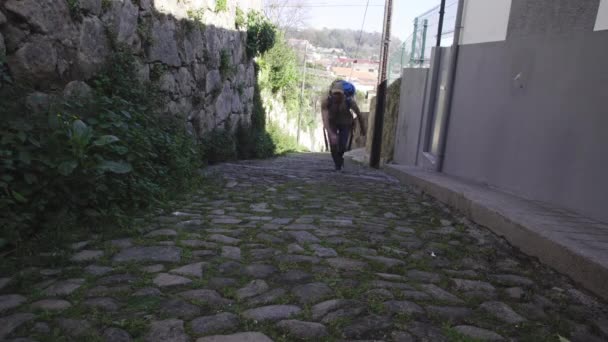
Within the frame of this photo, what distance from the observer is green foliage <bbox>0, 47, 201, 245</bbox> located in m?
3.19

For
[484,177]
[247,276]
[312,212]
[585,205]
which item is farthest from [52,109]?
[484,177]

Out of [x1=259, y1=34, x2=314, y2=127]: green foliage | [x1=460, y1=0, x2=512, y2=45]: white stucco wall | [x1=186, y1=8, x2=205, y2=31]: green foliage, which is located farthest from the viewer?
[x1=259, y1=34, x2=314, y2=127]: green foliage

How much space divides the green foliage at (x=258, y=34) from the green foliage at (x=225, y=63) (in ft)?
6.69

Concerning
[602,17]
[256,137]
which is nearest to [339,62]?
[256,137]

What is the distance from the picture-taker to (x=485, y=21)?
254 inches

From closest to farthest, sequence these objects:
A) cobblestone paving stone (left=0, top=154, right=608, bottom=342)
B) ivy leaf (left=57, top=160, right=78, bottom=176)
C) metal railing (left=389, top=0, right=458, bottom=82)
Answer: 1. cobblestone paving stone (left=0, top=154, right=608, bottom=342)
2. ivy leaf (left=57, top=160, right=78, bottom=176)
3. metal railing (left=389, top=0, right=458, bottom=82)

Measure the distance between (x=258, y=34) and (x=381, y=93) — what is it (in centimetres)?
361

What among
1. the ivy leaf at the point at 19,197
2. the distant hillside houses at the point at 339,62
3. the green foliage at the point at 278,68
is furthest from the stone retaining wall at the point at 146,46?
the distant hillside houses at the point at 339,62

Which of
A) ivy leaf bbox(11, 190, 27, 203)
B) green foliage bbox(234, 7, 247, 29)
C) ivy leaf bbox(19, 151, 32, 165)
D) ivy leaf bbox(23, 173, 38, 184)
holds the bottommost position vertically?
ivy leaf bbox(11, 190, 27, 203)

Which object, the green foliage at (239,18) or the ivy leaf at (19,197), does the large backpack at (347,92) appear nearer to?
the green foliage at (239,18)

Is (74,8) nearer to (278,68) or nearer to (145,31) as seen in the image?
(145,31)

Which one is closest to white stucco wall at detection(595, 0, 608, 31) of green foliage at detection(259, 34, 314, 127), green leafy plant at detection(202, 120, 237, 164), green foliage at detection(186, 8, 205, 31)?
green foliage at detection(186, 8, 205, 31)

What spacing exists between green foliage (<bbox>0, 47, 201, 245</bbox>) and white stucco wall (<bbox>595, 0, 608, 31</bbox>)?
4196 mm

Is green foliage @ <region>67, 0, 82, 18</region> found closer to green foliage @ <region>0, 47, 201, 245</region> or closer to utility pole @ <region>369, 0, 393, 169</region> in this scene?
green foliage @ <region>0, 47, 201, 245</region>
